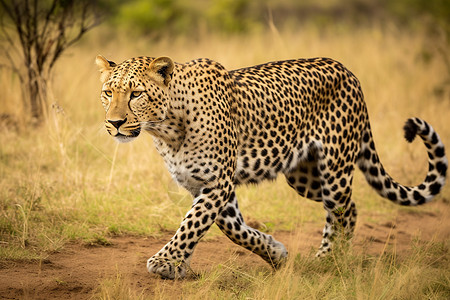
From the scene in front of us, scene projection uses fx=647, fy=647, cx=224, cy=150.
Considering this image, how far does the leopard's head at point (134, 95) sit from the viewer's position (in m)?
4.25

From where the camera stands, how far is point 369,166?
18.5 ft

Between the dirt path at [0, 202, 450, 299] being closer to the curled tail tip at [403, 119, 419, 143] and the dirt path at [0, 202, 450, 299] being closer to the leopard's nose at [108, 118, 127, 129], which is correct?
the curled tail tip at [403, 119, 419, 143]

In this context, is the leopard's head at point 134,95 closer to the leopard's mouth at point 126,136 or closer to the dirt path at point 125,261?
the leopard's mouth at point 126,136

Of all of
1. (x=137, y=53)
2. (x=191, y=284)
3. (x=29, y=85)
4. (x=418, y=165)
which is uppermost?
(x=137, y=53)

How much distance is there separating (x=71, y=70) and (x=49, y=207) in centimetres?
519

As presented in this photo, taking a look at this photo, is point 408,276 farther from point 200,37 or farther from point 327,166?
point 200,37

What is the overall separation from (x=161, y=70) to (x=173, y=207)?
2.22 meters

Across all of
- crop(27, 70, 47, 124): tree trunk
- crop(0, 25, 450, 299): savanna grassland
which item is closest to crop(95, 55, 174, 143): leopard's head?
crop(0, 25, 450, 299): savanna grassland

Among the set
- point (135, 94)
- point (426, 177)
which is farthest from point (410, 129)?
point (135, 94)

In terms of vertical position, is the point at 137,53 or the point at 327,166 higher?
the point at 137,53

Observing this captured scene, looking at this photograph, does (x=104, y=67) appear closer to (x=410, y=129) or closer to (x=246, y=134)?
(x=246, y=134)

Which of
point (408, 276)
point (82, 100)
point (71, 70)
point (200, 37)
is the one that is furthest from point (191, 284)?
point (200, 37)

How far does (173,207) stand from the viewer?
6.42 meters

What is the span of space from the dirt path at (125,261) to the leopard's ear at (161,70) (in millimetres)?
1294
